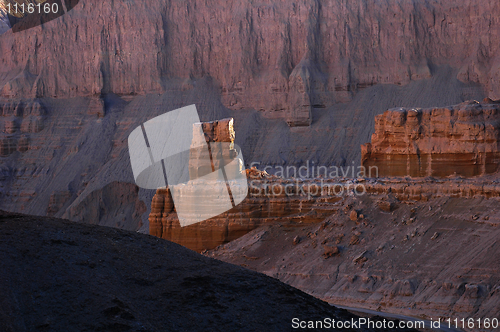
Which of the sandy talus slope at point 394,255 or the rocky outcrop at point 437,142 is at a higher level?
the rocky outcrop at point 437,142

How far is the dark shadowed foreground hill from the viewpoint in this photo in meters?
13.7

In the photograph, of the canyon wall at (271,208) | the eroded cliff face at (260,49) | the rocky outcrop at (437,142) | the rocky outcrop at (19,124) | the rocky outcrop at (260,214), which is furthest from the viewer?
the rocky outcrop at (19,124)

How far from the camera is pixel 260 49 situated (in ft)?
219

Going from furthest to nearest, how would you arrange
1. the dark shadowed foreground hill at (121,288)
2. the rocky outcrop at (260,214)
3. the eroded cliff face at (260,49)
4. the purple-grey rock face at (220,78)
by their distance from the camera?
the eroded cliff face at (260,49), the purple-grey rock face at (220,78), the rocky outcrop at (260,214), the dark shadowed foreground hill at (121,288)

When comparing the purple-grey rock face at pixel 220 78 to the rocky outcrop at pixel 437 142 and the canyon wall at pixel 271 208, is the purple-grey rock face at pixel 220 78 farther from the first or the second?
the rocky outcrop at pixel 437 142

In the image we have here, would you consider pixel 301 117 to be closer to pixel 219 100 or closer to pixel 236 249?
pixel 219 100

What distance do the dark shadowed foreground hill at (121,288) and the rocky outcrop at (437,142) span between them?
663 inches

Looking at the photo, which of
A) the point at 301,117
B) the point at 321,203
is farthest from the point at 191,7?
the point at 321,203

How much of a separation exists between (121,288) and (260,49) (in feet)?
176

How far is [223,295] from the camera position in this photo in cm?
1553

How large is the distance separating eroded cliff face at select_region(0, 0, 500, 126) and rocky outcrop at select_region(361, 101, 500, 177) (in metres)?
24.0

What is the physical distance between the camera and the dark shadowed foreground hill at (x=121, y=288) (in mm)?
13672
